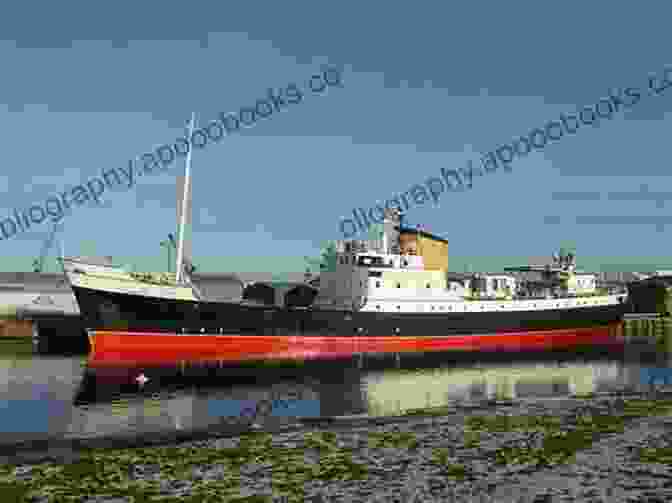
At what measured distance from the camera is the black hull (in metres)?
36.8

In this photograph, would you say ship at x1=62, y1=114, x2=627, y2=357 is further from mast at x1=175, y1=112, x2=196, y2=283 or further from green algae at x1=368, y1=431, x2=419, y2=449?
green algae at x1=368, y1=431, x2=419, y2=449

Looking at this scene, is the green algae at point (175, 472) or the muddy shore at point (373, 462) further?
the green algae at point (175, 472)

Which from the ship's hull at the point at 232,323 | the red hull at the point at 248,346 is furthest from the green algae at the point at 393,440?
the ship's hull at the point at 232,323

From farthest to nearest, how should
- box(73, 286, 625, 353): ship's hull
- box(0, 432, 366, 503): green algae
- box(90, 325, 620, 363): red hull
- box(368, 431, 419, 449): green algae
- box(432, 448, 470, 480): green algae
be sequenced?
box(73, 286, 625, 353): ship's hull
box(90, 325, 620, 363): red hull
box(368, 431, 419, 449): green algae
box(432, 448, 470, 480): green algae
box(0, 432, 366, 503): green algae

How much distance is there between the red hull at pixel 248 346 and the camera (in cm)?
3650

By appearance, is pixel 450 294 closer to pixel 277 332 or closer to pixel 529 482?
pixel 277 332

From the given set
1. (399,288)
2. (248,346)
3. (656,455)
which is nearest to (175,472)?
(656,455)

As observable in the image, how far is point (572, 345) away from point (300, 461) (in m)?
45.5

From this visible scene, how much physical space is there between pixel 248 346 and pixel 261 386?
10.8 meters

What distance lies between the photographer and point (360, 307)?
4350cm

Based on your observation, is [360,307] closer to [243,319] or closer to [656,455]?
[243,319]

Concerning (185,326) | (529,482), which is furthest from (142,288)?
(529,482)

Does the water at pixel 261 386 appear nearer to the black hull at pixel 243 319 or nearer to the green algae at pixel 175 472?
the black hull at pixel 243 319

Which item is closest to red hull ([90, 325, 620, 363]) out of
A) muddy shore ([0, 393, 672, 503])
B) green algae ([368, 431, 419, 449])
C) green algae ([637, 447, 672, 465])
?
muddy shore ([0, 393, 672, 503])
